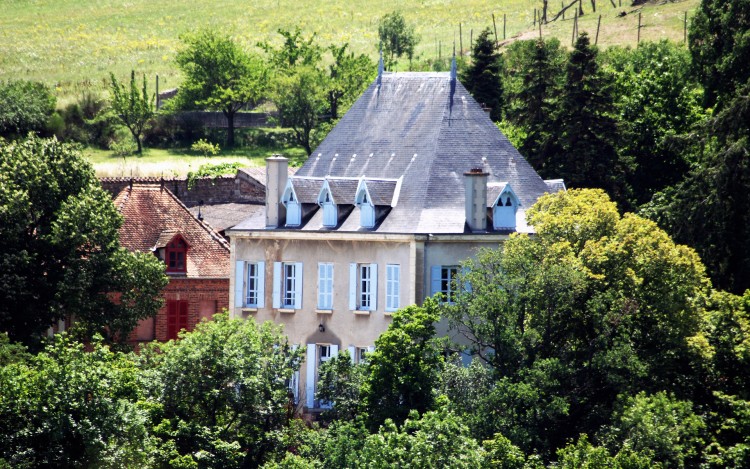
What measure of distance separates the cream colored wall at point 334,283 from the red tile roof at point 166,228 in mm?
11075

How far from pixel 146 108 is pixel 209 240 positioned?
45.2 metres

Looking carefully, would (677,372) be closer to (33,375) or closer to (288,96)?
(33,375)

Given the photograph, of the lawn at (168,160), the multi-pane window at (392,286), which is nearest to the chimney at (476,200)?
the multi-pane window at (392,286)

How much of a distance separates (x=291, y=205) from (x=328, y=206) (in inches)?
67.0

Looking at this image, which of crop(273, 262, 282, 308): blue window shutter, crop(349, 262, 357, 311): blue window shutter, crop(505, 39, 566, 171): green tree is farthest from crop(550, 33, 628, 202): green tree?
crop(273, 262, 282, 308): blue window shutter

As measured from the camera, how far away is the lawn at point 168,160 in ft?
330

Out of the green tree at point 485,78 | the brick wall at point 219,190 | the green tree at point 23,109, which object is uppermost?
the green tree at point 23,109

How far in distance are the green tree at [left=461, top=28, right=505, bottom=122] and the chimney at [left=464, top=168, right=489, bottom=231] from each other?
29408 mm

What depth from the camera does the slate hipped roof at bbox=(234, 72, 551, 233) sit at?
60.3 metres

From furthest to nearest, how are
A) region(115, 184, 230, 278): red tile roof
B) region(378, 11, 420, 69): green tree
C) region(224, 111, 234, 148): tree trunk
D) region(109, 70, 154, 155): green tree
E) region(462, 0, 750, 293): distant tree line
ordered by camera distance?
region(378, 11, 420, 69): green tree → region(224, 111, 234, 148): tree trunk → region(109, 70, 154, 155): green tree → region(115, 184, 230, 278): red tile roof → region(462, 0, 750, 293): distant tree line

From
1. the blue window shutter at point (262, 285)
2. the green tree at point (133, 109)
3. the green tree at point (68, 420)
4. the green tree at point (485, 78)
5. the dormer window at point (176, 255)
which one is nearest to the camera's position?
the green tree at point (68, 420)

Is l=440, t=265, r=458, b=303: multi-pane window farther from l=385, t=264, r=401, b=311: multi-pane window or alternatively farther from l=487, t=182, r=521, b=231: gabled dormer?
l=487, t=182, r=521, b=231: gabled dormer

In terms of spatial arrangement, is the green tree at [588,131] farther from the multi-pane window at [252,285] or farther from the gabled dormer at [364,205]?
the multi-pane window at [252,285]

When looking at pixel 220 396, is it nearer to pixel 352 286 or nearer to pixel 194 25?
pixel 352 286
